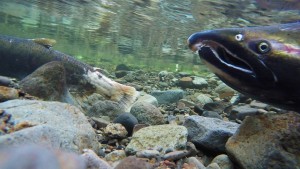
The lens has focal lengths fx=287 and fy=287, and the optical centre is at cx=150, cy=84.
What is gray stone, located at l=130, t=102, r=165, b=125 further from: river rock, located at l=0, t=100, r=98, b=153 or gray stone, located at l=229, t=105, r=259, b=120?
gray stone, located at l=229, t=105, r=259, b=120

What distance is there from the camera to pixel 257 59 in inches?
99.3

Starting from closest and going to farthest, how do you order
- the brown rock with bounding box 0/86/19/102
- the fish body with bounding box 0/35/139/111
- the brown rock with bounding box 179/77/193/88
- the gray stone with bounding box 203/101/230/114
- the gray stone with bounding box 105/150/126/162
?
1. the gray stone with bounding box 105/150/126/162
2. the brown rock with bounding box 0/86/19/102
3. the gray stone with bounding box 203/101/230/114
4. the fish body with bounding box 0/35/139/111
5. the brown rock with bounding box 179/77/193/88

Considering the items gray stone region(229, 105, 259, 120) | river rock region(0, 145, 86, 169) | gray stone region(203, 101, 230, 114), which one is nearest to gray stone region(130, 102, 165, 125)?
gray stone region(229, 105, 259, 120)

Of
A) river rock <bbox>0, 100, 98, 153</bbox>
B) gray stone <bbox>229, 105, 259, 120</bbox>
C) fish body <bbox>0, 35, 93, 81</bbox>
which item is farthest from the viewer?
fish body <bbox>0, 35, 93, 81</bbox>

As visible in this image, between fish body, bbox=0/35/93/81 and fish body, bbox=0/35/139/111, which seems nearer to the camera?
fish body, bbox=0/35/139/111

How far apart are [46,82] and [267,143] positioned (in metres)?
3.42

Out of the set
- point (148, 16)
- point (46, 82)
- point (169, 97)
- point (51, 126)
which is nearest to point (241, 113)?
point (169, 97)

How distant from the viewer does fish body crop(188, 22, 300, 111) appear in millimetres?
2521

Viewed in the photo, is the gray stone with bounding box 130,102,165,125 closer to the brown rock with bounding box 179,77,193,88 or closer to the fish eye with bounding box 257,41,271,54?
the fish eye with bounding box 257,41,271,54

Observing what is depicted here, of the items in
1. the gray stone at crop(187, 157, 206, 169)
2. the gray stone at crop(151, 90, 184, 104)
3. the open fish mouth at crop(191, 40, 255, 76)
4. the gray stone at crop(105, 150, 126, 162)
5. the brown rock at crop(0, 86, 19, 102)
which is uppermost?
the open fish mouth at crop(191, 40, 255, 76)

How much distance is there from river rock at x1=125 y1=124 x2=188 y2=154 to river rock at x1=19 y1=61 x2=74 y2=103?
1.92m

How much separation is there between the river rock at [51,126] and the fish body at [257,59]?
1429 millimetres

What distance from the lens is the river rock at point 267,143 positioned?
261 cm

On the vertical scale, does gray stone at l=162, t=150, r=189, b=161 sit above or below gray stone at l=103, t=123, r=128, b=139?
above
